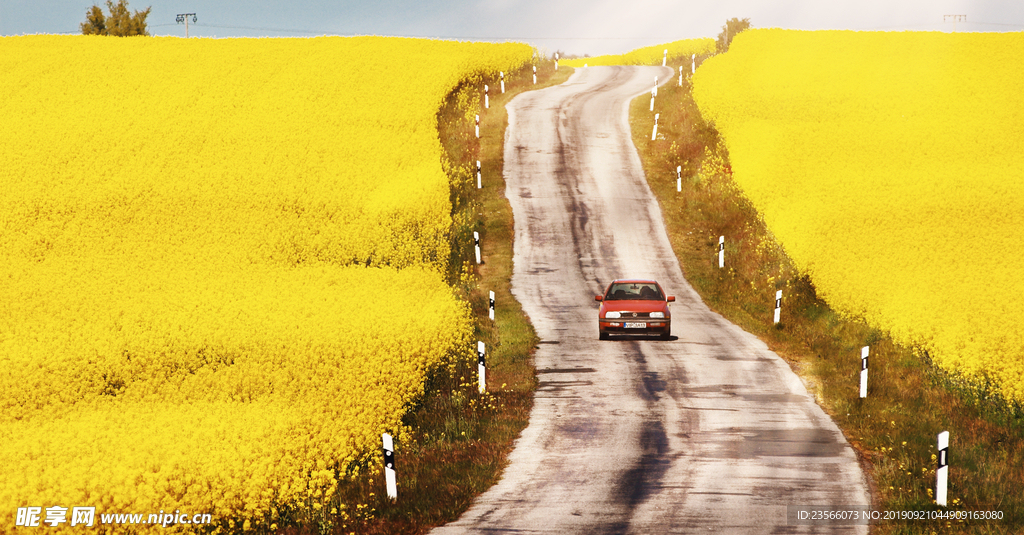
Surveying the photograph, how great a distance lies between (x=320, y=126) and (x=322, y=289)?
18.4m

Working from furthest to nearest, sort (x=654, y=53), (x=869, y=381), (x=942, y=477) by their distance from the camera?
1. (x=654, y=53)
2. (x=869, y=381)
3. (x=942, y=477)

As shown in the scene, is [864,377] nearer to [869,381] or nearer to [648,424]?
[869,381]

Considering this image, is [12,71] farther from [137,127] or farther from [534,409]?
[534,409]

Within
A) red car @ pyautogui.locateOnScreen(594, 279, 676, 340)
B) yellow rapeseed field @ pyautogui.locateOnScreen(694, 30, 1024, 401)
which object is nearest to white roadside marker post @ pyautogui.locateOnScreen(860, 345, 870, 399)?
yellow rapeseed field @ pyautogui.locateOnScreen(694, 30, 1024, 401)

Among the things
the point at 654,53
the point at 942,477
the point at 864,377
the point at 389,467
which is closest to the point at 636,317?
the point at 864,377

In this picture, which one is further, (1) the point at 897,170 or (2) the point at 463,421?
(1) the point at 897,170

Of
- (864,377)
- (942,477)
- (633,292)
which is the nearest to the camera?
(942,477)

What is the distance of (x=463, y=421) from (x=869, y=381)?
774 centimetres

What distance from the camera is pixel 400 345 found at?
52.4 ft

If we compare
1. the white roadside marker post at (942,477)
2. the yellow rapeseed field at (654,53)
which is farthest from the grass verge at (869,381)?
the yellow rapeseed field at (654,53)

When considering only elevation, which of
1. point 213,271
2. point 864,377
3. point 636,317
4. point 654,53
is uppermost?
point 654,53

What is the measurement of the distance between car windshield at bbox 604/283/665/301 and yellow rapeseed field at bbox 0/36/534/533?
158 inches

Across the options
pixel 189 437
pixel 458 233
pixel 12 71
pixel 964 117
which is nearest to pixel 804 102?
pixel 964 117

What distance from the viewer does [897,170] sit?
1188 inches
